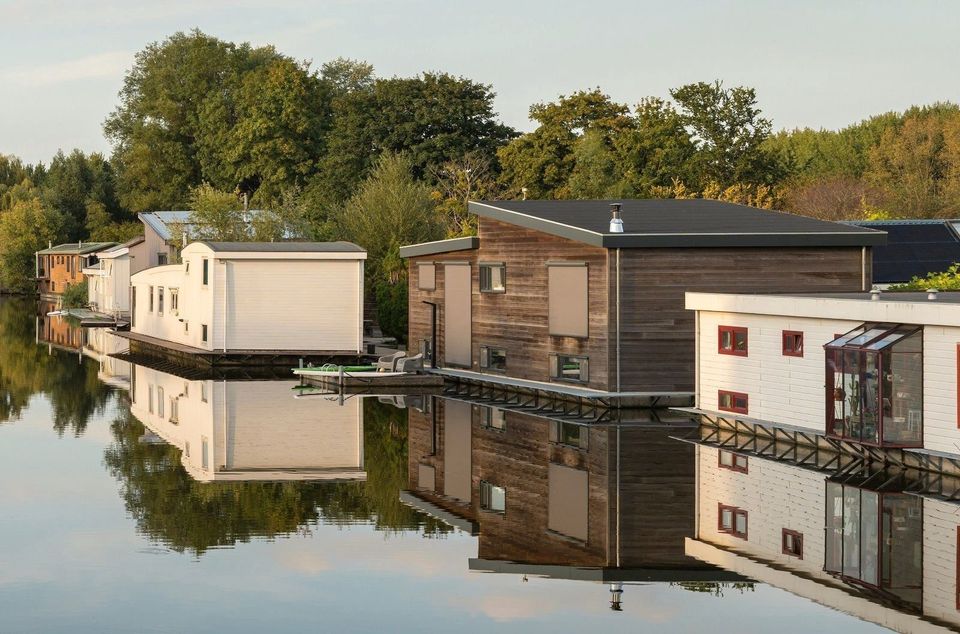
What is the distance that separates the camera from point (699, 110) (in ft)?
210

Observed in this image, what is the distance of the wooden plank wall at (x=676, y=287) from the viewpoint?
3000cm

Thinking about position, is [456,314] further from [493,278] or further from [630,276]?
[630,276]

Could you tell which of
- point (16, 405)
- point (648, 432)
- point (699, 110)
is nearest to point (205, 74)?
point (699, 110)

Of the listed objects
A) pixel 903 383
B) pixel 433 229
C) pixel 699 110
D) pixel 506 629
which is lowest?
pixel 506 629

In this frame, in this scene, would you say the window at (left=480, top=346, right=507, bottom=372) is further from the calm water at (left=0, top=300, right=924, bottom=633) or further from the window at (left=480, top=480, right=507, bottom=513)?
the window at (left=480, top=480, right=507, bottom=513)

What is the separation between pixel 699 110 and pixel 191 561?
5061 centimetres

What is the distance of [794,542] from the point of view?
16.7 metres

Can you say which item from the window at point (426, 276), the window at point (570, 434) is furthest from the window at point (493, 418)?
the window at point (426, 276)

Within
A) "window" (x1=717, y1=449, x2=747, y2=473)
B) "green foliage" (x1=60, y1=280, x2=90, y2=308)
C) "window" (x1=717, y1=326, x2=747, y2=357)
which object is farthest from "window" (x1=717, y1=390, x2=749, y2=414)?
"green foliage" (x1=60, y1=280, x2=90, y2=308)

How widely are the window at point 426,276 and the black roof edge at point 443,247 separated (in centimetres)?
34

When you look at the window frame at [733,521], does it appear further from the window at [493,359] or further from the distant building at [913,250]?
the distant building at [913,250]

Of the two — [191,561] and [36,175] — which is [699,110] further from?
[36,175]

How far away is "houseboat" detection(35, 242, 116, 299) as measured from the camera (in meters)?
88.2

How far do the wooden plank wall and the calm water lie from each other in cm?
233
